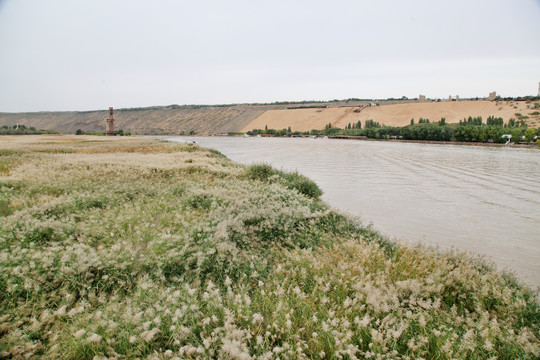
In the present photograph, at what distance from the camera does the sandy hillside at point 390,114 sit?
364 ft

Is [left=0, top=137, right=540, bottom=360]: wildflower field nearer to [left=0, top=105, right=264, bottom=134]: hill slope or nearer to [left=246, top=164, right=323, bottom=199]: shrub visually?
[left=246, top=164, right=323, bottom=199]: shrub

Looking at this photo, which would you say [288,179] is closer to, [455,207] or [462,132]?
[455,207]

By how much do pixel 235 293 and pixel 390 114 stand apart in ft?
452

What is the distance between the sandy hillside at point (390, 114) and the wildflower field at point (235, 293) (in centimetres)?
10807

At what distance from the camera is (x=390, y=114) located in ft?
429

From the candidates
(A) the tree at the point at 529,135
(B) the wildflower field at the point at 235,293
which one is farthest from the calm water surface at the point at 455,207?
(A) the tree at the point at 529,135

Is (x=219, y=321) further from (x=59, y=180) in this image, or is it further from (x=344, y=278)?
(x=59, y=180)

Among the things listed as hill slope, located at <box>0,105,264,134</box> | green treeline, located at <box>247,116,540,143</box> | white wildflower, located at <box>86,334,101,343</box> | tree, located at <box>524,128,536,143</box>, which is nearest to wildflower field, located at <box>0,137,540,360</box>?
white wildflower, located at <box>86,334,101,343</box>

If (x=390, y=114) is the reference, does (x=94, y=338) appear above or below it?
below

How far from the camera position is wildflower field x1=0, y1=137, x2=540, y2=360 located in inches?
141

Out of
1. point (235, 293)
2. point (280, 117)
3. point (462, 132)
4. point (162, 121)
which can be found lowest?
point (235, 293)

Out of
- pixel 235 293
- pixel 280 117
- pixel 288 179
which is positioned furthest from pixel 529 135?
pixel 280 117

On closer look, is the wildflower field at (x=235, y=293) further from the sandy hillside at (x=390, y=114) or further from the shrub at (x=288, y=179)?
the sandy hillside at (x=390, y=114)

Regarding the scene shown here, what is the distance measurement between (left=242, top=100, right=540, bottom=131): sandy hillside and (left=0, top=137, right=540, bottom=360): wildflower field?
10807cm
